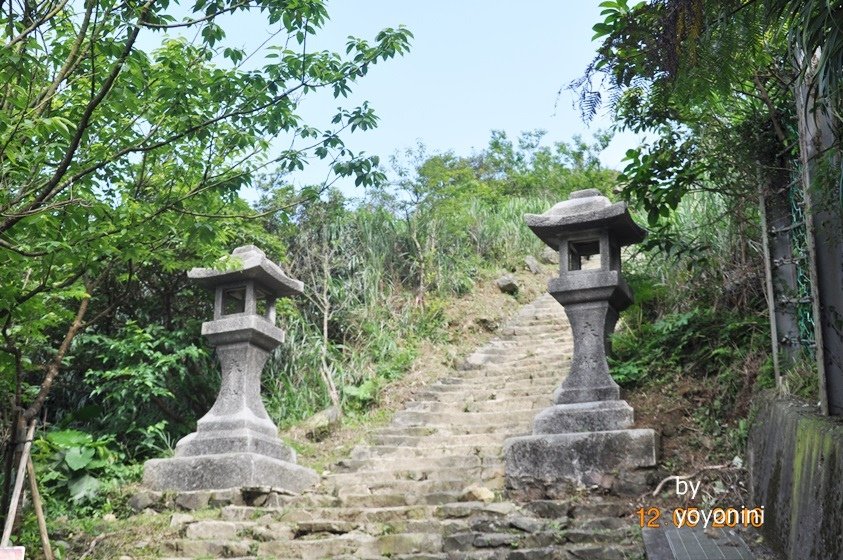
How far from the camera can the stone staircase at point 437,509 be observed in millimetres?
5828

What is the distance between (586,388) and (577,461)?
2.25 ft

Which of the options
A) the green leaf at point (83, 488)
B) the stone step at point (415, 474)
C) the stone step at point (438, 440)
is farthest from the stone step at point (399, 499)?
the green leaf at point (83, 488)

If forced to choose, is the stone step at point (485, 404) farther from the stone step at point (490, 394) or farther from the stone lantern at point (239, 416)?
the stone lantern at point (239, 416)

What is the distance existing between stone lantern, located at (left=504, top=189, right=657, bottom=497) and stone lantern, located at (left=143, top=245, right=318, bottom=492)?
90.0 inches

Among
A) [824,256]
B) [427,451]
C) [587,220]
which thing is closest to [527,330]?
[427,451]

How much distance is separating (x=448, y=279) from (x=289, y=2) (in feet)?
27.3

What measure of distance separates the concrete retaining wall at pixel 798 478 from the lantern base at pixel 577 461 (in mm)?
978

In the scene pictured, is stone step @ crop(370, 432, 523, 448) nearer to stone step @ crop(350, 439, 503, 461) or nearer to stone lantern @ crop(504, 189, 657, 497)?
stone step @ crop(350, 439, 503, 461)

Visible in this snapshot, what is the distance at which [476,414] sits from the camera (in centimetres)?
877

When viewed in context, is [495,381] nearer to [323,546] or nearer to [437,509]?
[437,509]

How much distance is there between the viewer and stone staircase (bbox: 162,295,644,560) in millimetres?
5828

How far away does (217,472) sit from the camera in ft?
25.2

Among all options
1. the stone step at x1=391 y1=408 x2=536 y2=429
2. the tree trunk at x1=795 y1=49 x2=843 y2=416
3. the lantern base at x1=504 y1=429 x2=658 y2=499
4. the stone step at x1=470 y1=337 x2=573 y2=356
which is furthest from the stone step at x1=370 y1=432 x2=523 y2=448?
the tree trunk at x1=795 y1=49 x2=843 y2=416

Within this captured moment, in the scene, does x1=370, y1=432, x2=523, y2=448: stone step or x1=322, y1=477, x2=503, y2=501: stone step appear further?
x1=370, y1=432, x2=523, y2=448: stone step
